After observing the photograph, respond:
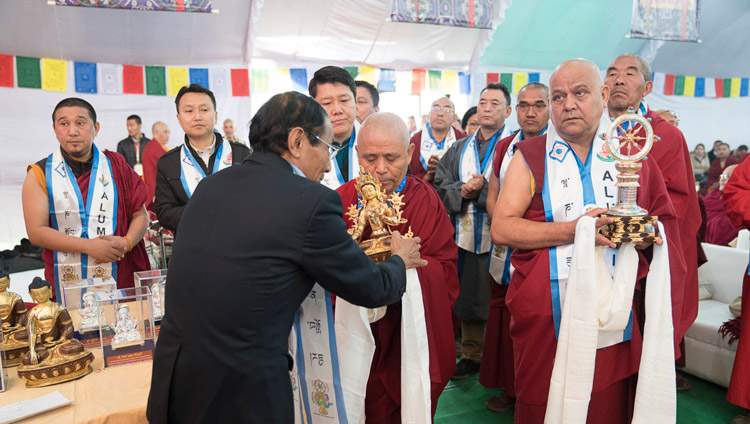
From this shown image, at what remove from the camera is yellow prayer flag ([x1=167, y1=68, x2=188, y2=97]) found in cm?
966

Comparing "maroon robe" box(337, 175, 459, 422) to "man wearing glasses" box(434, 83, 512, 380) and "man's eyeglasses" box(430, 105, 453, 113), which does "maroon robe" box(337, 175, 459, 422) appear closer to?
"man wearing glasses" box(434, 83, 512, 380)

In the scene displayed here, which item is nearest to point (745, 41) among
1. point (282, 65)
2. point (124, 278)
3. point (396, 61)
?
point (396, 61)

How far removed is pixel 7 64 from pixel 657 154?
9.82 meters

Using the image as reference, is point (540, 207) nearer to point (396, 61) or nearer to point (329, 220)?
point (329, 220)

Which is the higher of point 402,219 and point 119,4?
point 119,4

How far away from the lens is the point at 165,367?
151 cm

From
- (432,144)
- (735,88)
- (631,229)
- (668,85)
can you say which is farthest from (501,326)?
(735,88)

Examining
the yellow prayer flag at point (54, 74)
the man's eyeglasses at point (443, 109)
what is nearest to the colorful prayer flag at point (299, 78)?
the yellow prayer flag at point (54, 74)

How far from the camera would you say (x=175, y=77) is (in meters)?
9.70

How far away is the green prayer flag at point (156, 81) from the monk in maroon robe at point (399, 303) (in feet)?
28.3

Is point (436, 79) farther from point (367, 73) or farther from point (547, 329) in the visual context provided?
point (547, 329)

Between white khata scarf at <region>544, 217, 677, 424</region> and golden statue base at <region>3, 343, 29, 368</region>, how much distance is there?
6.61 ft

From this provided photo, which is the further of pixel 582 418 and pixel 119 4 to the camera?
pixel 119 4

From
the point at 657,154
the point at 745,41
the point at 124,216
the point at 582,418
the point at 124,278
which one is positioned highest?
the point at 745,41
